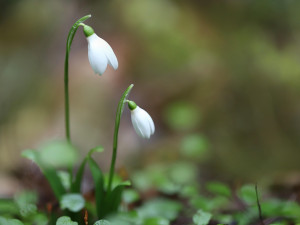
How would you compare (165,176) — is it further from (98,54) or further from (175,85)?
(98,54)

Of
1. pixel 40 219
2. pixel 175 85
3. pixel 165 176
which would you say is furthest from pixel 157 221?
pixel 175 85

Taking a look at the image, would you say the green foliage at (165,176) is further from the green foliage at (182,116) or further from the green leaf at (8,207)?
the green leaf at (8,207)

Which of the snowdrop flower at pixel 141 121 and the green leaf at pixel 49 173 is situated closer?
the snowdrop flower at pixel 141 121

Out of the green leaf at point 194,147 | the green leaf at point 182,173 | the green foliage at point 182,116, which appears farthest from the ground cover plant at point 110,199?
the green foliage at point 182,116

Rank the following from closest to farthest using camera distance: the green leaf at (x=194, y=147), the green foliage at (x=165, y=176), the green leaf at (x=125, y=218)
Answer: the green leaf at (x=125, y=218) → the green foliage at (x=165, y=176) → the green leaf at (x=194, y=147)

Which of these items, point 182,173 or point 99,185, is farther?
point 182,173

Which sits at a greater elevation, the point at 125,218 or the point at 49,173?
the point at 49,173
